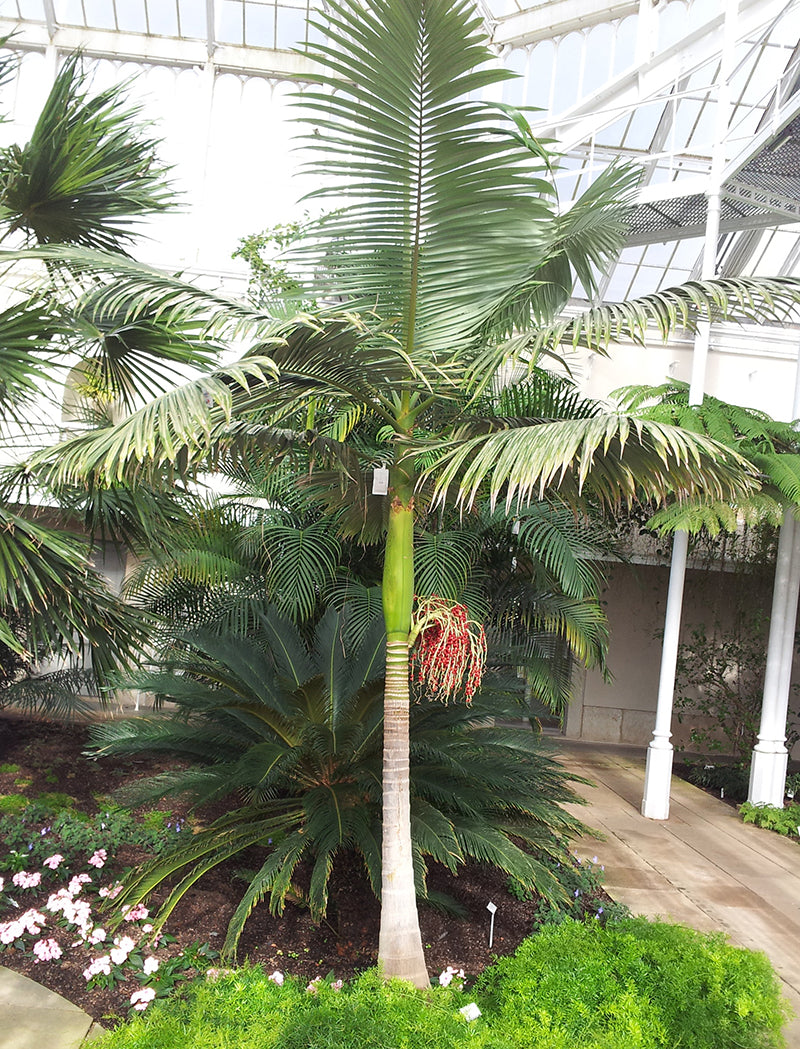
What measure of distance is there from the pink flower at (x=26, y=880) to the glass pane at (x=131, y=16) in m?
15.7

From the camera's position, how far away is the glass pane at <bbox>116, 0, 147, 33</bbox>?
16.0 meters

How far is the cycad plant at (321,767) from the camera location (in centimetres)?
445

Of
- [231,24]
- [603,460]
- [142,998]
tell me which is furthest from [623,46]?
[142,998]

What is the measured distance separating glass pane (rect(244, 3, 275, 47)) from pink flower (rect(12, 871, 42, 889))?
1539 cm

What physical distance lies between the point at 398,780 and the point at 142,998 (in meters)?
1.30

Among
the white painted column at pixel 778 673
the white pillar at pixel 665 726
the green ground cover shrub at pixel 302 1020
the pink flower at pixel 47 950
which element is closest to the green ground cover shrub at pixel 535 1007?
the green ground cover shrub at pixel 302 1020

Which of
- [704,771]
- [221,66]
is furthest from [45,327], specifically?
[221,66]

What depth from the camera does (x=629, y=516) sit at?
10148 mm

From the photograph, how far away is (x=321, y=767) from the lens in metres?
5.13

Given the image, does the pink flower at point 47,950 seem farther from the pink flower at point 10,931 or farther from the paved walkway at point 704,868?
the paved walkway at point 704,868

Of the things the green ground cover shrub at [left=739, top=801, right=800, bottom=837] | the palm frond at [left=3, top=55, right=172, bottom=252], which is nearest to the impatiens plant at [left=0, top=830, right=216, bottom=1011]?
the palm frond at [left=3, top=55, right=172, bottom=252]

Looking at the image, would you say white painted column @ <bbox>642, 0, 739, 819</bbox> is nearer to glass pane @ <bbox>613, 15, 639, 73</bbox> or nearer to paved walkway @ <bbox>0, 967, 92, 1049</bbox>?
paved walkway @ <bbox>0, 967, 92, 1049</bbox>

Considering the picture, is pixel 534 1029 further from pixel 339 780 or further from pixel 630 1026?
pixel 339 780

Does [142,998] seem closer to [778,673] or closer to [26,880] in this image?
[26,880]
